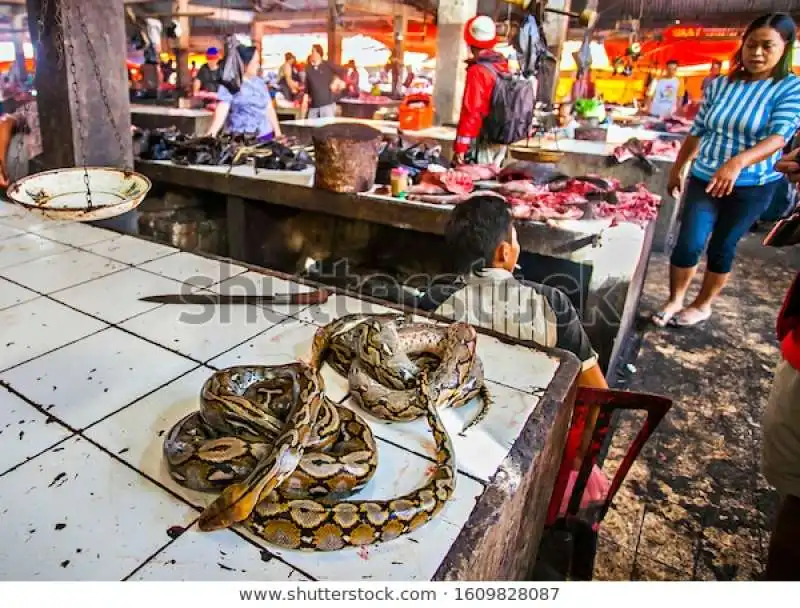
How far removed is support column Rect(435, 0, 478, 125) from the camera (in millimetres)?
8477

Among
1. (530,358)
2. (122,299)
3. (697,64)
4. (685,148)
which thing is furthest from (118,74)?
(697,64)

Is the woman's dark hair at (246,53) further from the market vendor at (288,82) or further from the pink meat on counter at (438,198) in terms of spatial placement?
the market vendor at (288,82)

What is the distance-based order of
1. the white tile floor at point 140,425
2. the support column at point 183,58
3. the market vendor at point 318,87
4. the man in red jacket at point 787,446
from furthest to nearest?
the support column at point 183,58
the market vendor at point 318,87
the man in red jacket at point 787,446
the white tile floor at point 140,425

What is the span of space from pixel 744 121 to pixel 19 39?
724 inches

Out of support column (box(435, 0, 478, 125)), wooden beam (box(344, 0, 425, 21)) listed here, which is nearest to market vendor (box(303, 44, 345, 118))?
support column (box(435, 0, 478, 125))

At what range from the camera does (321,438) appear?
1.50 meters

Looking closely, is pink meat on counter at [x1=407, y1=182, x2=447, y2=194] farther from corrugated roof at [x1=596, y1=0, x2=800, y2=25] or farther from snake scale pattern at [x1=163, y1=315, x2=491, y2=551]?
corrugated roof at [x1=596, y1=0, x2=800, y2=25]

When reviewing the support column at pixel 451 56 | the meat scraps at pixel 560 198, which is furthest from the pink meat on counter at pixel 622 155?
the support column at pixel 451 56

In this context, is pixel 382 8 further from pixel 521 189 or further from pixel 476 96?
pixel 521 189

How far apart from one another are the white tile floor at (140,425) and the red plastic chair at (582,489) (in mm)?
249

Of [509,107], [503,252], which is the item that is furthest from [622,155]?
[503,252]

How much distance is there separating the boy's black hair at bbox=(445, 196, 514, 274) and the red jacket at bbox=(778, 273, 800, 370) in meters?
1.08

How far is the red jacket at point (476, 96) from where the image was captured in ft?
17.5
